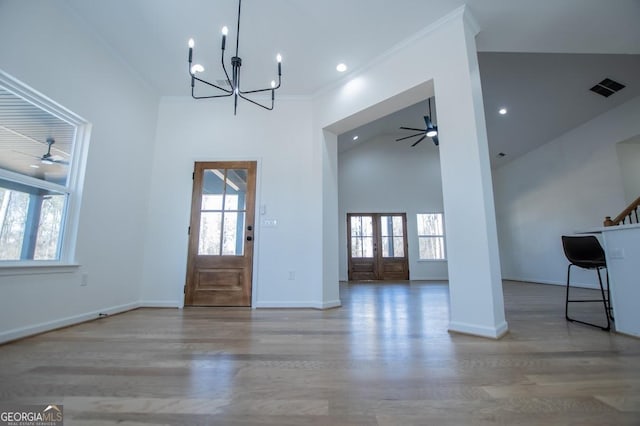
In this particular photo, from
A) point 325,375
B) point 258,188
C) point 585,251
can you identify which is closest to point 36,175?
point 258,188

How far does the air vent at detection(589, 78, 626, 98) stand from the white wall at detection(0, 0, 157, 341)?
7.32 m

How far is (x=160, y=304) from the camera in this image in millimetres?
3271

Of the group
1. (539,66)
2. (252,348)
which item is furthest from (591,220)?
(252,348)

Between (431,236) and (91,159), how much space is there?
817 cm

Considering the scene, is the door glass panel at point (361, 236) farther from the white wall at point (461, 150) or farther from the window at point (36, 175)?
the window at point (36, 175)

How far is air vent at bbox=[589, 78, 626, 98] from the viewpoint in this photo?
14.4ft

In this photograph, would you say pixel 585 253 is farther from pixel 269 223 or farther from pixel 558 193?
pixel 558 193

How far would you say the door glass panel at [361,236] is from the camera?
8125 millimetres

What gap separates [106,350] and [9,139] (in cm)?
189

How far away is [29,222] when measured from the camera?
2195 mm

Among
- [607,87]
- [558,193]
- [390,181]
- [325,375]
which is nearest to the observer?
[325,375]

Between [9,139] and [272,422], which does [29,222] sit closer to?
[9,139]

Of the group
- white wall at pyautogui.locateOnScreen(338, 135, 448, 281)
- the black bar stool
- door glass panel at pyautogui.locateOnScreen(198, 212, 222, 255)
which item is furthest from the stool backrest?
white wall at pyautogui.locateOnScreen(338, 135, 448, 281)

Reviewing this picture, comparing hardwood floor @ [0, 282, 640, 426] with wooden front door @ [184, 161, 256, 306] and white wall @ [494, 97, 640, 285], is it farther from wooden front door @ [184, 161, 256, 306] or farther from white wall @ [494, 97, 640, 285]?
white wall @ [494, 97, 640, 285]
